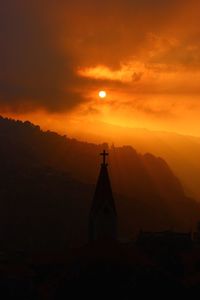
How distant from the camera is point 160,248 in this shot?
49.8 metres

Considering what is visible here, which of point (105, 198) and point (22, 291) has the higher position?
point (105, 198)

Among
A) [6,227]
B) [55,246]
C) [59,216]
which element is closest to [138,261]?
[55,246]

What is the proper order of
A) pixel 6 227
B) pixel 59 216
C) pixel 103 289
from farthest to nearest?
1. pixel 59 216
2. pixel 6 227
3. pixel 103 289

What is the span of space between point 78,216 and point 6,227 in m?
30.0

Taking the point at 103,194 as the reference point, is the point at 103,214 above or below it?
below

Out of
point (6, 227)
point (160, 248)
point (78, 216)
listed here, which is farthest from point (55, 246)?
point (160, 248)

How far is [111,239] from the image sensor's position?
45500 mm

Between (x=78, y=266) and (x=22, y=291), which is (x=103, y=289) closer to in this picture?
(x=78, y=266)

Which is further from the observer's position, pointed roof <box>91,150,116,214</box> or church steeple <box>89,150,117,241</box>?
pointed roof <box>91,150,116,214</box>

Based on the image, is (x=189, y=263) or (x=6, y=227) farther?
(x=6, y=227)

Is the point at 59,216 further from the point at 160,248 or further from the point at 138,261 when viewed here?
the point at 138,261

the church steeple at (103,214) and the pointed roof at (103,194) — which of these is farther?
the pointed roof at (103,194)

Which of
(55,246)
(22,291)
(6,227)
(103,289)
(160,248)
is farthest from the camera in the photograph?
(6,227)

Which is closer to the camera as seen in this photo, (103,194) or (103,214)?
(103,214)
